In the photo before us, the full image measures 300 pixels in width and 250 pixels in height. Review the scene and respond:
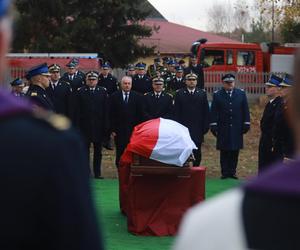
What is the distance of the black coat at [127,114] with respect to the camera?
41.5 ft

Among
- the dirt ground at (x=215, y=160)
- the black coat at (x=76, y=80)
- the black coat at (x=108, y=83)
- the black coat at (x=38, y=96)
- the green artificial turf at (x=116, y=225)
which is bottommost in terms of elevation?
the dirt ground at (x=215, y=160)

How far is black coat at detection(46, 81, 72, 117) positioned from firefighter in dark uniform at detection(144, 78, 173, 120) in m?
1.37

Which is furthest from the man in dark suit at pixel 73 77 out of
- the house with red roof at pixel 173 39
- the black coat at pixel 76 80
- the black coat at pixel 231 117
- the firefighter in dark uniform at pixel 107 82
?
the house with red roof at pixel 173 39

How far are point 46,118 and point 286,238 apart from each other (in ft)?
1.84

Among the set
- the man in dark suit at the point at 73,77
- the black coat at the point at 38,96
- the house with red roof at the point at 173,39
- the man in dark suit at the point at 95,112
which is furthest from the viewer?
the house with red roof at the point at 173,39

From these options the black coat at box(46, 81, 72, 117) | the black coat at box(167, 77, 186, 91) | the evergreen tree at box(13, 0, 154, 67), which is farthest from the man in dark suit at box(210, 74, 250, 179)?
the evergreen tree at box(13, 0, 154, 67)

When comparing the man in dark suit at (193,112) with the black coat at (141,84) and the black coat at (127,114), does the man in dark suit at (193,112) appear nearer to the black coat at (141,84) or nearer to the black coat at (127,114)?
the black coat at (127,114)

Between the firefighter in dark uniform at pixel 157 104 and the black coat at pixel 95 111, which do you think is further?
the black coat at pixel 95 111

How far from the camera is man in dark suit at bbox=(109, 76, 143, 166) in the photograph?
12.6 metres

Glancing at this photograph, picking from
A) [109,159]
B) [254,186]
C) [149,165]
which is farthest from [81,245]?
[109,159]

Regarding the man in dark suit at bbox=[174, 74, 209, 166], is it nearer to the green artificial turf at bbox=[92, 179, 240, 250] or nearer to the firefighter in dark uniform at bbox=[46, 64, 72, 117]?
the green artificial turf at bbox=[92, 179, 240, 250]

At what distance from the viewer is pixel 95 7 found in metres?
29.8

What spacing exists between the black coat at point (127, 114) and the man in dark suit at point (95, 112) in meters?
0.23

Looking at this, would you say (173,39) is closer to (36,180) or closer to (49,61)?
(49,61)
